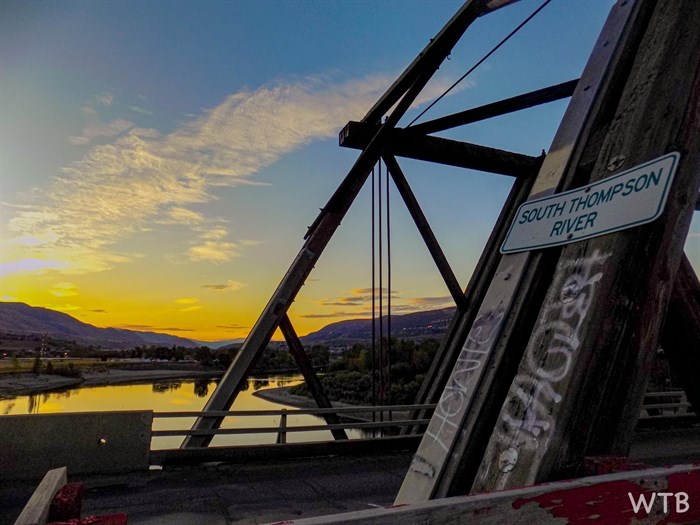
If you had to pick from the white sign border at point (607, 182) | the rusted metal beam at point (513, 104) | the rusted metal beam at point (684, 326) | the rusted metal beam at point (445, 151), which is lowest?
the rusted metal beam at point (684, 326)

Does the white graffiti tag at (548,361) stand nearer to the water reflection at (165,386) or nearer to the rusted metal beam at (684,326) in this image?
the rusted metal beam at (684,326)

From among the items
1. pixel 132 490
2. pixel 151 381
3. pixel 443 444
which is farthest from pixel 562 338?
pixel 151 381

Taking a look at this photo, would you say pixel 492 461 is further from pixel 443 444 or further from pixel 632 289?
pixel 632 289

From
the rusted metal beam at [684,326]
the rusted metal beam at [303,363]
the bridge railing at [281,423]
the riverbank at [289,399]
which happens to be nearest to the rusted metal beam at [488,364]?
the rusted metal beam at [684,326]

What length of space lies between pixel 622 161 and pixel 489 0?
6719mm

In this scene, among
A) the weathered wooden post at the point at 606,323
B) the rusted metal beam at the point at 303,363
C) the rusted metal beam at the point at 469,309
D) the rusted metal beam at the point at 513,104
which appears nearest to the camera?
the weathered wooden post at the point at 606,323

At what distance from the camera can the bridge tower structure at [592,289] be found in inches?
77.7

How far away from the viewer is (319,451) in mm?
9789

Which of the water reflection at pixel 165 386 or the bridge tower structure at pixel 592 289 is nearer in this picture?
the bridge tower structure at pixel 592 289

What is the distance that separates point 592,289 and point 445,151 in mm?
7893

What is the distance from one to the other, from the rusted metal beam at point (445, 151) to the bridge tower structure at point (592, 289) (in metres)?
6.28

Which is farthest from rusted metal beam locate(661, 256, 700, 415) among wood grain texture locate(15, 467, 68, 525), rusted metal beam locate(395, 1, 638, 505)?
wood grain texture locate(15, 467, 68, 525)

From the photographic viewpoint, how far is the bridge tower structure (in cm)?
197

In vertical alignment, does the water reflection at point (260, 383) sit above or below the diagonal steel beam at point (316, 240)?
below
